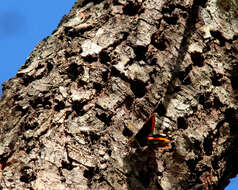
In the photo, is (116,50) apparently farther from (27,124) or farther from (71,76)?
(27,124)

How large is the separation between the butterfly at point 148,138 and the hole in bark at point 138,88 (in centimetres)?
18

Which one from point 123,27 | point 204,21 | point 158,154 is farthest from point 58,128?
point 204,21

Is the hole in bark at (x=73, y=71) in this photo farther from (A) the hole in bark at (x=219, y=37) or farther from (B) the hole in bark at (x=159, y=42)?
(A) the hole in bark at (x=219, y=37)

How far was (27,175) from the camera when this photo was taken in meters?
1.65

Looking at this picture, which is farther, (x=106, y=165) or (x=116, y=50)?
(x=116, y=50)

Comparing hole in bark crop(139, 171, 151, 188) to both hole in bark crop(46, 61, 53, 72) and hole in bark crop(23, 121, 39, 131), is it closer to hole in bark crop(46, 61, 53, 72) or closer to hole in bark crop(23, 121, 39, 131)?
hole in bark crop(23, 121, 39, 131)

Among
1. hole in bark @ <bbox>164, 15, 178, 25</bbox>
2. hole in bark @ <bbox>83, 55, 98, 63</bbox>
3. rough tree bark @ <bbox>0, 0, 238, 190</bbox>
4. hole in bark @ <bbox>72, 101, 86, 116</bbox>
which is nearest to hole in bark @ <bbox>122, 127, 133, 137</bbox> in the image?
rough tree bark @ <bbox>0, 0, 238, 190</bbox>

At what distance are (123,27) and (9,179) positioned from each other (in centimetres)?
100

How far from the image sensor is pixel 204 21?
2.20 m

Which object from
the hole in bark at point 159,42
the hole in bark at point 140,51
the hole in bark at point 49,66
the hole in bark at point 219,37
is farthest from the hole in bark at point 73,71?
the hole in bark at point 219,37

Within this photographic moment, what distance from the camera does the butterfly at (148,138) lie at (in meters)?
1.76

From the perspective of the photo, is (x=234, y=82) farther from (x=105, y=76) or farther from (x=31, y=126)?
(x=31, y=126)

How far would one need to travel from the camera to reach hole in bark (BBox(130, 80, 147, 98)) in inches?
75.3

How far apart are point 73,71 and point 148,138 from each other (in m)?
0.53
